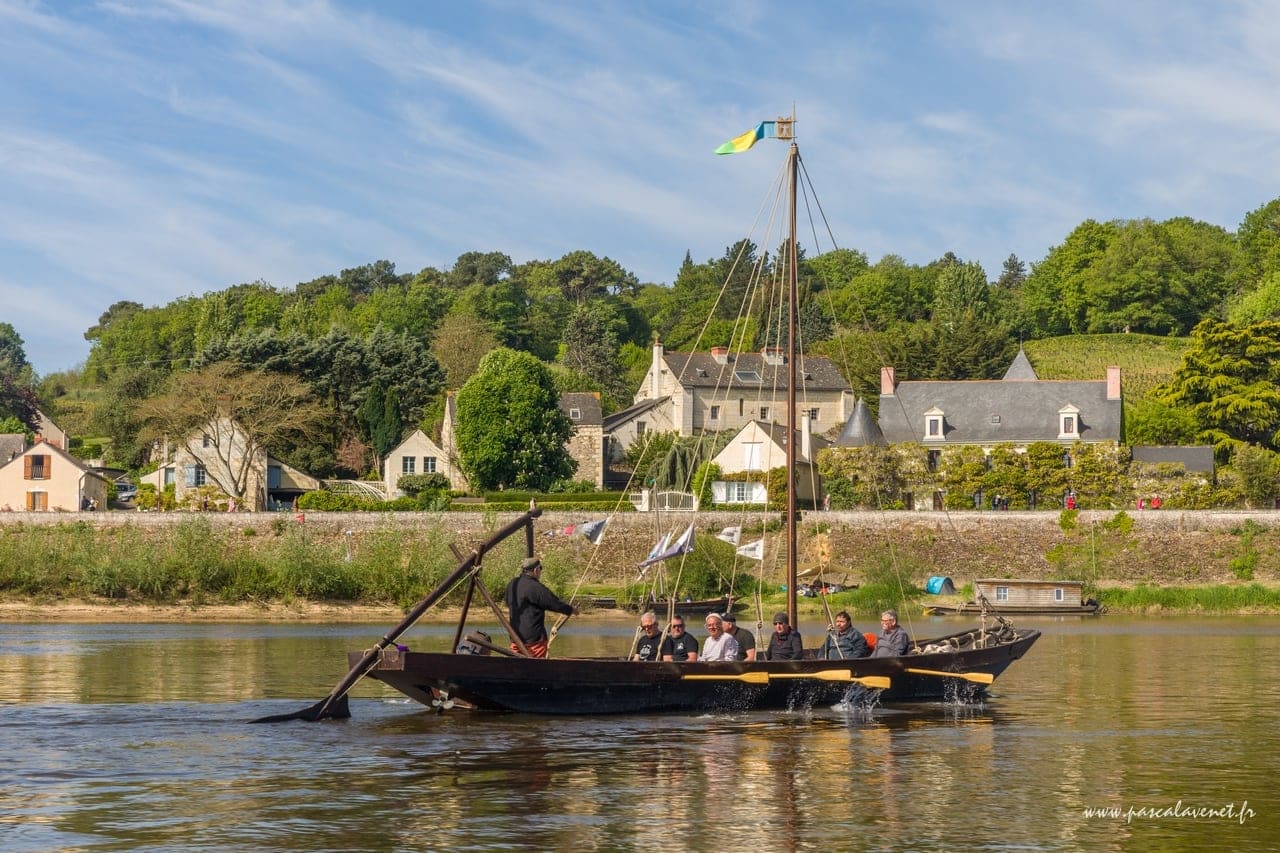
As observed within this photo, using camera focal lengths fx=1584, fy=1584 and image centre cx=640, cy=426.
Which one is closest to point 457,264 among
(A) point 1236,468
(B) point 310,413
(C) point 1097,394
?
(B) point 310,413

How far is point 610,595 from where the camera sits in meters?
62.2

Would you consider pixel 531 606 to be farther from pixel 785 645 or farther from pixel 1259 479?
pixel 1259 479

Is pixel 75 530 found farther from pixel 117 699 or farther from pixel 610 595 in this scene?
pixel 117 699

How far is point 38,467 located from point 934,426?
46685 mm

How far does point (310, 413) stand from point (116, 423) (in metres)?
30.3

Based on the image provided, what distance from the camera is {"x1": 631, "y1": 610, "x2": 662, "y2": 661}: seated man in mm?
27203

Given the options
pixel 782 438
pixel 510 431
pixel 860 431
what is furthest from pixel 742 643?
pixel 510 431

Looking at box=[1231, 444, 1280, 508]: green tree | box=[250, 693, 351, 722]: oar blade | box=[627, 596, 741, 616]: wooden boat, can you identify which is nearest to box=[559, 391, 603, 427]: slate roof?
box=[1231, 444, 1280, 508]: green tree

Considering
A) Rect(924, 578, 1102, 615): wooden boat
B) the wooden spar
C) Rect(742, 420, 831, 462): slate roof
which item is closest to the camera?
the wooden spar

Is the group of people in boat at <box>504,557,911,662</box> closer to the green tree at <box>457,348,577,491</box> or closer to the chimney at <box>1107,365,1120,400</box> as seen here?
the green tree at <box>457,348,577,491</box>

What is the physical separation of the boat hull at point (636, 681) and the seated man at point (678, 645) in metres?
1.06

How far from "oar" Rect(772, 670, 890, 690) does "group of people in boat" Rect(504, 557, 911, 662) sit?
1.40ft

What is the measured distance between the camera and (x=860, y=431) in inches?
3263

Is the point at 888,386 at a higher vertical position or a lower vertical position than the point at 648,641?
higher
